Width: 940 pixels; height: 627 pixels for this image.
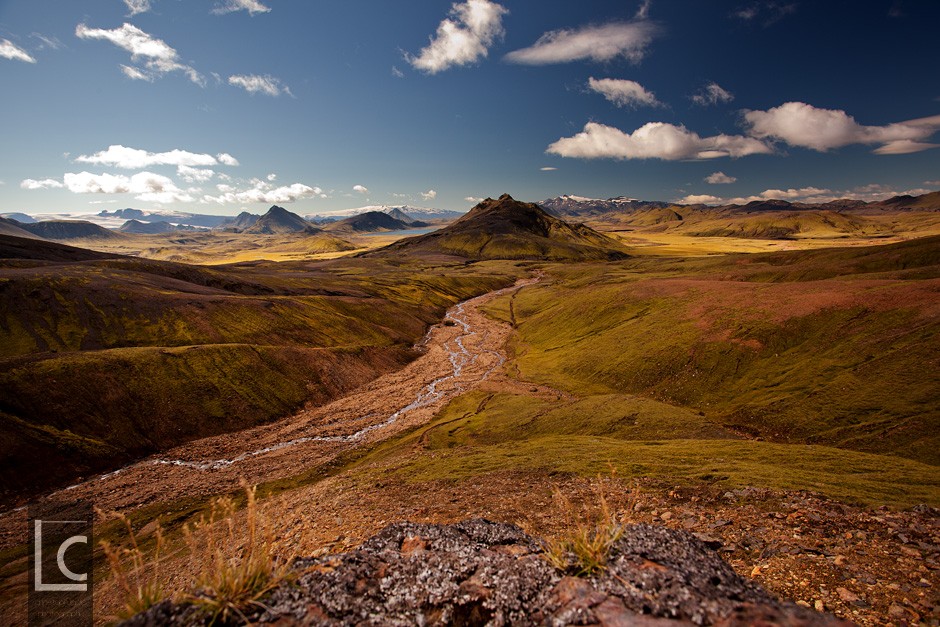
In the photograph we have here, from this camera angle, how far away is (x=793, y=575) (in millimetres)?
14938

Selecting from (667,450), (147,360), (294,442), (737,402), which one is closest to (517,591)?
(667,450)

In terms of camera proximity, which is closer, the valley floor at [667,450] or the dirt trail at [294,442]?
the valley floor at [667,450]

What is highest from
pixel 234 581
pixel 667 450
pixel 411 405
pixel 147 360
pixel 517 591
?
pixel 234 581

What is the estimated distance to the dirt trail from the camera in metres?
46.4

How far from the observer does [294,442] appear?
5972cm

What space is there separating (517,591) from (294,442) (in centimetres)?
5843

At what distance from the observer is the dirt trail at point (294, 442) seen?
152ft

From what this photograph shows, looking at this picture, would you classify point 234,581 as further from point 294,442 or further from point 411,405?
point 411,405

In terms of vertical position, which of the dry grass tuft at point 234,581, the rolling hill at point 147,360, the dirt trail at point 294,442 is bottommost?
the dirt trail at point 294,442

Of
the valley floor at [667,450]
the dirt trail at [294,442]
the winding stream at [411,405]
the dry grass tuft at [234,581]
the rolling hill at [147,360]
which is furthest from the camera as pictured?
the winding stream at [411,405]

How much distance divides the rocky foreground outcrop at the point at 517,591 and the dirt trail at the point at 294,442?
35.2 meters

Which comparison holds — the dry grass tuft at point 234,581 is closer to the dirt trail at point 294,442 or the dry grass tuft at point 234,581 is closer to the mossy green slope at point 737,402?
the mossy green slope at point 737,402

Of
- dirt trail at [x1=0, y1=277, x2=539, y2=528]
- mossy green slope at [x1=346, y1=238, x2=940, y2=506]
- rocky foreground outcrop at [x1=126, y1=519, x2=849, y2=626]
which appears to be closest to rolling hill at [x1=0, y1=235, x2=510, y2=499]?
dirt trail at [x1=0, y1=277, x2=539, y2=528]

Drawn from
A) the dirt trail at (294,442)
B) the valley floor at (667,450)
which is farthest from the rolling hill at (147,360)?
the valley floor at (667,450)
